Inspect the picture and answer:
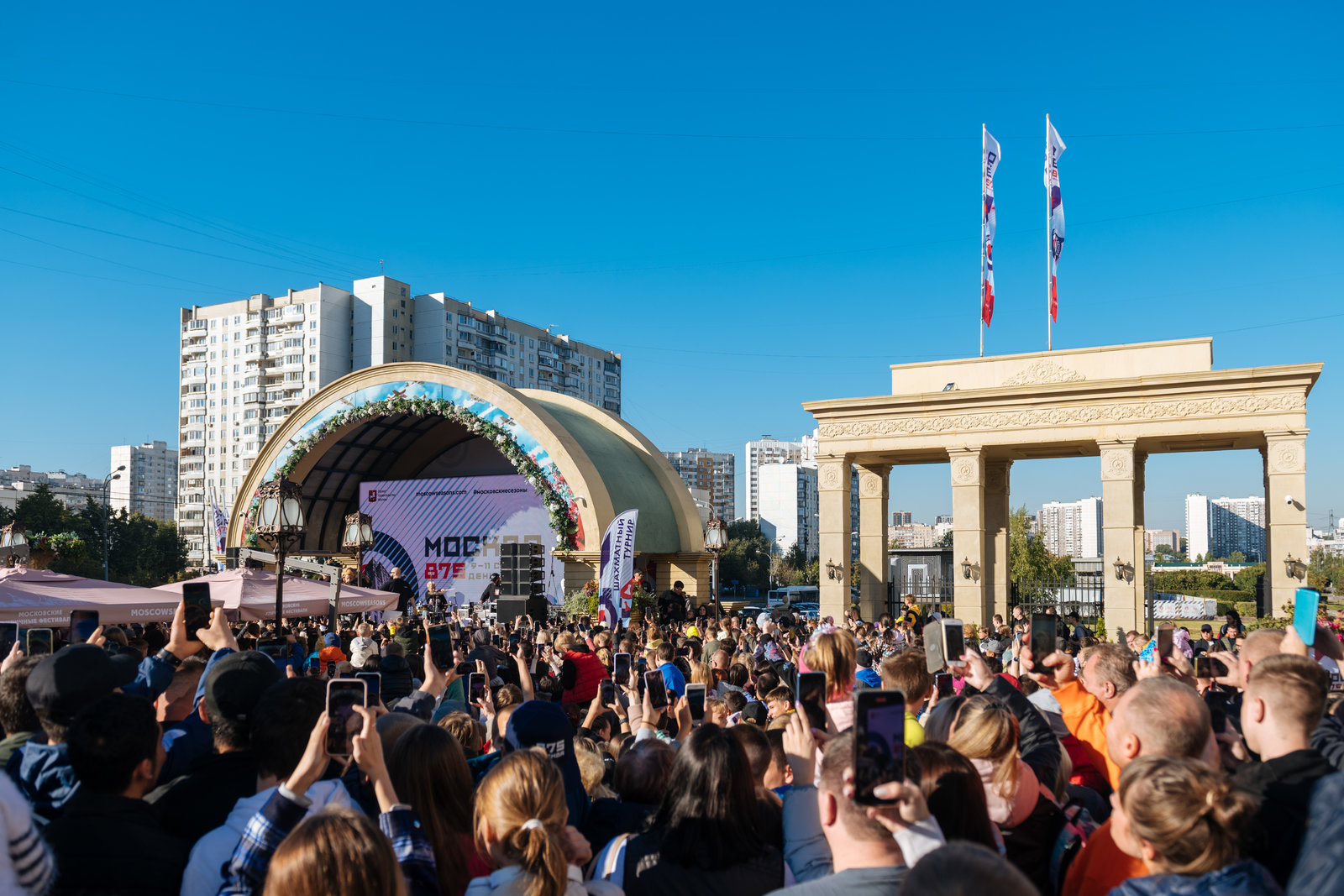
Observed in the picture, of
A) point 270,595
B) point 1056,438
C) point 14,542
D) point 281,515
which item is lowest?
point 270,595

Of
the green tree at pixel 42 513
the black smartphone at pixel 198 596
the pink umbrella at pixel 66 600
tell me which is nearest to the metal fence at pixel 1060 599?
the pink umbrella at pixel 66 600

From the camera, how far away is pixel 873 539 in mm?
25969

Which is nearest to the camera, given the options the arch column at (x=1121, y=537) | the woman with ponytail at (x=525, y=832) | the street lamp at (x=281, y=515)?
the woman with ponytail at (x=525, y=832)

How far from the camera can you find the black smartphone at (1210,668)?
21.0 feet

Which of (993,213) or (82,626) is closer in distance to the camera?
(82,626)

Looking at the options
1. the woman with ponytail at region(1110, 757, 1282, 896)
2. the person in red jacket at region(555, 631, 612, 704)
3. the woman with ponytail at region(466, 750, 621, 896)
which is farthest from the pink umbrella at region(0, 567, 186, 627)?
the woman with ponytail at region(1110, 757, 1282, 896)

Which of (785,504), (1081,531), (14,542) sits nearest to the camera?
(14,542)

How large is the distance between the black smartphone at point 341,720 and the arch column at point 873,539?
74.5 feet

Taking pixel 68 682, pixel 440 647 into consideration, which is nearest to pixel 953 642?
pixel 440 647

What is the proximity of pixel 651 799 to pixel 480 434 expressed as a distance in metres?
25.0

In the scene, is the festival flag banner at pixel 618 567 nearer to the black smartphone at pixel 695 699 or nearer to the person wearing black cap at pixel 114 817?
the black smartphone at pixel 695 699

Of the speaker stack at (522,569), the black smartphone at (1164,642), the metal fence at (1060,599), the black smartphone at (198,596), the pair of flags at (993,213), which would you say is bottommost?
the metal fence at (1060,599)

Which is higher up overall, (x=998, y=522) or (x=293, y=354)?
(x=293, y=354)

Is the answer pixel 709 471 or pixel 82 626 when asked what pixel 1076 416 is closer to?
pixel 82 626
